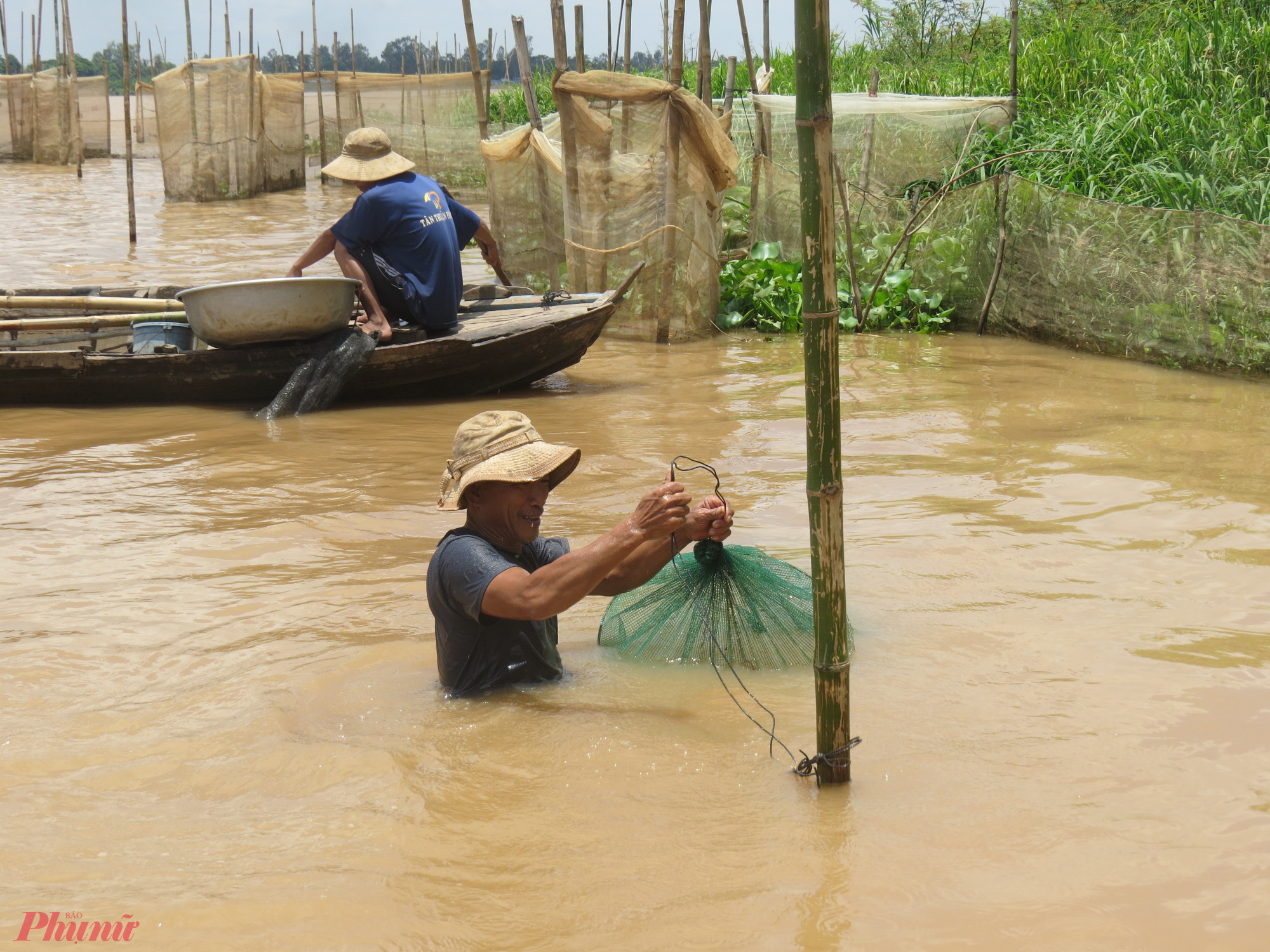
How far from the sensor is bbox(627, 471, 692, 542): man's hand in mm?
2557

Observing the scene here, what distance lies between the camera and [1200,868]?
2.26m

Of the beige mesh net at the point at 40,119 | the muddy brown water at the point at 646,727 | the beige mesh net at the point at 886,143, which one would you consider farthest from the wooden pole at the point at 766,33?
the beige mesh net at the point at 40,119

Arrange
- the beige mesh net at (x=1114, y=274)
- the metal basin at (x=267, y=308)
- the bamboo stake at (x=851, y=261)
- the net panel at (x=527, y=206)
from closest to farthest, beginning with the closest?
the metal basin at (x=267, y=308) → the beige mesh net at (x=1114, y=274) → the bamboo stake at (x=851, y=261) → the net panel at (x=527, y=206)

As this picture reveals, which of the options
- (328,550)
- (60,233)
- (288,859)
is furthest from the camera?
(60,233)

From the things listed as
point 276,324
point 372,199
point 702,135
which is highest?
point 702,135

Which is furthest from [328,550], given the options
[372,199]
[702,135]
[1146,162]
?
[1146,162]

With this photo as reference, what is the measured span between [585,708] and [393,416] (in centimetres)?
403

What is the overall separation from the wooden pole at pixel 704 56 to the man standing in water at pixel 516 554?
665 centimetres

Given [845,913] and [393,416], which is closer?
[845,913]

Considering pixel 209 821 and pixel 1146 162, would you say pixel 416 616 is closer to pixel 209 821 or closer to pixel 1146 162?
pixel 209 821

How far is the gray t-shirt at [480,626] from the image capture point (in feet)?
9.23

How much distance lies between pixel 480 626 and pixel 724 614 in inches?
27.5

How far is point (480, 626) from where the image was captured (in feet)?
9.93

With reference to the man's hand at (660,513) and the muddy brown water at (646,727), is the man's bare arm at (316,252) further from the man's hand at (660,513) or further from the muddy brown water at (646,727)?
the man's hand at (660,513)
